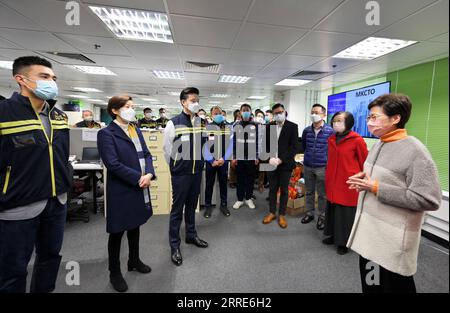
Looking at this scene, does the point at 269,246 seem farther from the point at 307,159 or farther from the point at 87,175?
the point at 87,175

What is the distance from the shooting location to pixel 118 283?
1666mm

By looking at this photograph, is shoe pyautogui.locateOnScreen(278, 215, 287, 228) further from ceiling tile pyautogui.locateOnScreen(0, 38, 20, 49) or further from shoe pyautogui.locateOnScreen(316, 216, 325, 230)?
ceiling tile pyautogui.locateOnScreen(0, 38, 20, 49)

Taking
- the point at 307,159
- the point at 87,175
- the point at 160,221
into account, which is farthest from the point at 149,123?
the point at 307,159

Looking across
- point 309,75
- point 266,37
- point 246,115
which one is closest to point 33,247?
point 246,115

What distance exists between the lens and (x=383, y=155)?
3.78 feet

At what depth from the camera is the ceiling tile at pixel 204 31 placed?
2.31 m

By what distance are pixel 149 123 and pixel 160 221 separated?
314cm

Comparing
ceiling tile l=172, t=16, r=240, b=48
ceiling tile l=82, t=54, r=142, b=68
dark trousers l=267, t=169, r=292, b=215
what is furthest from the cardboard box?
ceiling tile l=82, t=54, r=142, b=68

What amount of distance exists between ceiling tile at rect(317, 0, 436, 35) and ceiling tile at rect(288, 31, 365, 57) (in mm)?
142

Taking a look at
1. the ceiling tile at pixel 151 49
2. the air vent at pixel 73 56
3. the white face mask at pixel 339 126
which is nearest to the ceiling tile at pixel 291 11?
the white face mask at pixel 339 126

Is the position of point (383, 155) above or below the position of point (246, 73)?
below

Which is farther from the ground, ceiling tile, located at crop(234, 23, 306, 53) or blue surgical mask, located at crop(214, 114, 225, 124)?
ceiling tile, located at crop(234, 23, 306, 53)

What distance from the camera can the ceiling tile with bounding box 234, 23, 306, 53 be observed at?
2438mm

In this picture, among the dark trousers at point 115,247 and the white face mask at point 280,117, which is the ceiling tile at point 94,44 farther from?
the dark trousers at point 115,247
